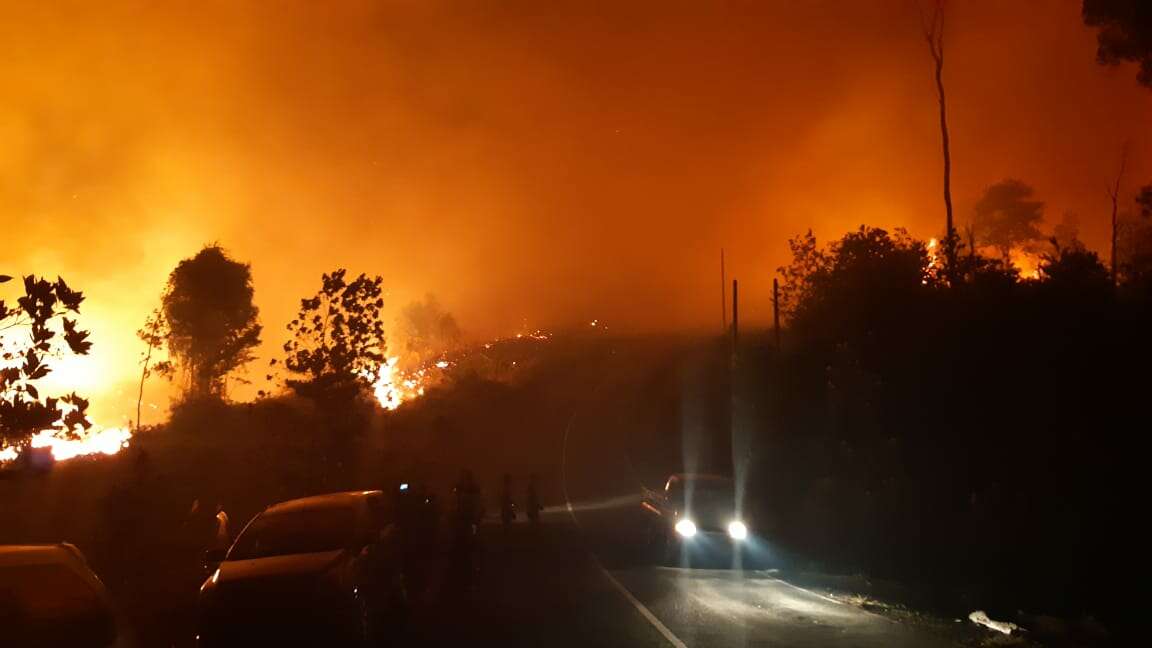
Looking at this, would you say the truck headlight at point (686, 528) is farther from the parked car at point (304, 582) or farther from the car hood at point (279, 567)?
the car hood at point (279, 567)

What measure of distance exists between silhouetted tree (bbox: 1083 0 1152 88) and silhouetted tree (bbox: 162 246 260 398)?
4015 cm

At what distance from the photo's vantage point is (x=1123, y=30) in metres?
22.1

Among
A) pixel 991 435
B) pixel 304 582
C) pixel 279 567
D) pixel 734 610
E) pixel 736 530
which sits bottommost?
pixel 734 610

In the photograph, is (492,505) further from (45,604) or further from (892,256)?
(45,604)

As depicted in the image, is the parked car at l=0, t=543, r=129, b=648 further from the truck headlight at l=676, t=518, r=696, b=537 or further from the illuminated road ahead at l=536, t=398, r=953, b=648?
the truck headlight at l=676, t=518, r=696, b=537

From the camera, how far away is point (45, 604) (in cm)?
619

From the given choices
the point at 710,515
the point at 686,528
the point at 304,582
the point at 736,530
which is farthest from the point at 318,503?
the point at 736,530

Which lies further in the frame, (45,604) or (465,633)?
(465,633)

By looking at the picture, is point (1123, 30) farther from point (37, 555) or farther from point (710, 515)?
point (37, 555)

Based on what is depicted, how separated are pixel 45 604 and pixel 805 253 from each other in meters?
51.5

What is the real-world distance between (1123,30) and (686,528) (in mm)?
15096

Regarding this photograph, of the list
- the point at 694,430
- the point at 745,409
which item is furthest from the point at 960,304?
the point at 694,430

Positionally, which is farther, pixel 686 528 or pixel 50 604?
pixel 686 528

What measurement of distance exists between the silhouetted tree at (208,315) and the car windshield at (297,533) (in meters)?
39.9
